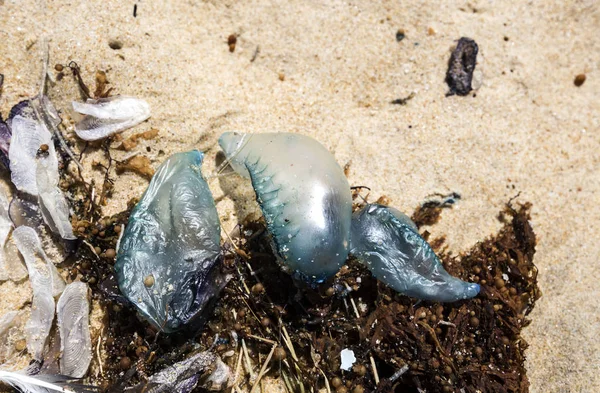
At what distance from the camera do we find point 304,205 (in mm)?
2672

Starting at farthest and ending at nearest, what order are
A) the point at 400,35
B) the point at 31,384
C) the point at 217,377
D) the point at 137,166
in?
the point at 400,35
the point at 137,166
the point at 217,377
the point at 31,384

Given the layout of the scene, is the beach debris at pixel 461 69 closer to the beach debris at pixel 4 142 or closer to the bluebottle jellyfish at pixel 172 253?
the bluebottle jellyfish at pixel 172 253

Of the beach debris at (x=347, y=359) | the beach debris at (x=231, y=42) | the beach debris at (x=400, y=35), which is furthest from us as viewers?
the beach debris at (x=400, y=35)

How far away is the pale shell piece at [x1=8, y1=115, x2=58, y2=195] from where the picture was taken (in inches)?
113

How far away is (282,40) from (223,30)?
42 centimetres

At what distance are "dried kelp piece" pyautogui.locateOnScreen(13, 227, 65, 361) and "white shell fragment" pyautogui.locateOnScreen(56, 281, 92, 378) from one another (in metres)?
0.09

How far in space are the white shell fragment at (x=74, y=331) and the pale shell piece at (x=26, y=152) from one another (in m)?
0.66

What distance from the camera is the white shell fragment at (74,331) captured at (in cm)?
272

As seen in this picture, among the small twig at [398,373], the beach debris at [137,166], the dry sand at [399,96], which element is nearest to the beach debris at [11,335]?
the dry sand at [399,96]

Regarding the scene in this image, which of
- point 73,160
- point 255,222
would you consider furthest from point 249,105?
point 73,160

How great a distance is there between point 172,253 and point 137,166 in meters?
0.66

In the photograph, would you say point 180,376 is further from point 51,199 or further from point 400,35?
point 400,35

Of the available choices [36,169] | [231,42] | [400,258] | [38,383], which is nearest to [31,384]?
[38,383]

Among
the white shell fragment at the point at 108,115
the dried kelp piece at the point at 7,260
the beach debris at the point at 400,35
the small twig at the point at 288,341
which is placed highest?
the beach debris at the point at 400,35
